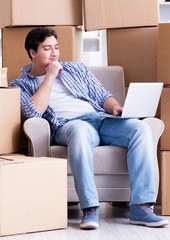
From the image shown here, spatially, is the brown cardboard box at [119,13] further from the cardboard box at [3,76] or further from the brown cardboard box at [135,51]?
the cardboard box at [3,76]

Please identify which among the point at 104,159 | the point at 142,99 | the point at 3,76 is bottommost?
the point at 104,159

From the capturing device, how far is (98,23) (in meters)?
3.38

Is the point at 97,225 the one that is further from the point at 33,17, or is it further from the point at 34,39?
the point at 33,17

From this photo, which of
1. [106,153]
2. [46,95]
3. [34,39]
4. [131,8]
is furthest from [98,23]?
[106,153]

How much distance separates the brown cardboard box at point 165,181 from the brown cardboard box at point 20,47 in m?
0.76

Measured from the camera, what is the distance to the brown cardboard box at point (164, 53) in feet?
9.84

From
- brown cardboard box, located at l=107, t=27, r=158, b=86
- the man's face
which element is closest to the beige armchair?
the man's face

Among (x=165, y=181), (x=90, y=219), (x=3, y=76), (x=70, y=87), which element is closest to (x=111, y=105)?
(x=70, y=87)

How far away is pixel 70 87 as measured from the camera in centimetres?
311

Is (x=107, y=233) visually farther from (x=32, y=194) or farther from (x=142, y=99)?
(x=142, y=99)

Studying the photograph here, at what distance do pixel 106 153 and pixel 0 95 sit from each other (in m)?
0.53

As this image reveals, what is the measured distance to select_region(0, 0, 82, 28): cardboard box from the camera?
129 inches

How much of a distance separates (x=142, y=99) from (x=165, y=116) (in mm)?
259

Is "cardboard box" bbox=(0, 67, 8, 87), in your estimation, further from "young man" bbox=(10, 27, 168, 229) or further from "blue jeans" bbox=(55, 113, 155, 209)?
"blue jeans" bbox=(55, 113, 155, 209)
